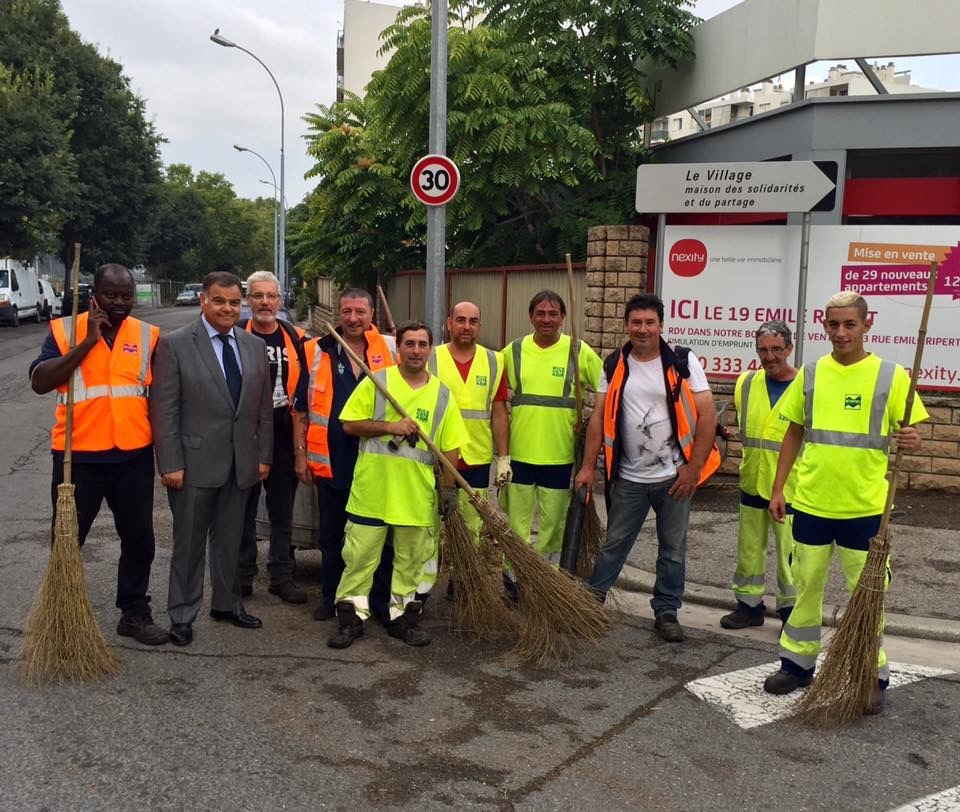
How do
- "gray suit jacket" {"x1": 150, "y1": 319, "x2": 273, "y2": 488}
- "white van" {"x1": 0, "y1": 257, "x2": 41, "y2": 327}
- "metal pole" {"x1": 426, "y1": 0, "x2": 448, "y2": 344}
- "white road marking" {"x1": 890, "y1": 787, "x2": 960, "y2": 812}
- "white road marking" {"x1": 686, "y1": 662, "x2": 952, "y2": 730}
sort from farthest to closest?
1. "white van" {"x1": 0, "y1": 257, "x2": 41, "y2": 327}
2. "metal pole" {"x1": 426, "y1": 0, "x2": 448, "y2": 344}
3. "gray suit jacket" {"x1": 150, "y1": 319, "x2": 273, "y2": 488}
4. "white road marking" {"x1": 686, "y1": 662, "x2": 952, "y2": 730}
5. "white road marking" {"x1": 890, "y1": 787, "x2": 960, "y2": 812}

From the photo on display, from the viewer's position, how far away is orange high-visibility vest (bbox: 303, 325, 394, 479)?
5.07 m

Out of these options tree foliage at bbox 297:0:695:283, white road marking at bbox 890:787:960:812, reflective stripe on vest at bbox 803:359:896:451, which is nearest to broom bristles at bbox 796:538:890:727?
reflective stripe on vest at bbox 803:359:896:451

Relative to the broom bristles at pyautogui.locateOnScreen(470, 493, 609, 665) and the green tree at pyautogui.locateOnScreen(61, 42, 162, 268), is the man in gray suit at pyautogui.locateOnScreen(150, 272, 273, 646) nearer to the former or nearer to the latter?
the broom bristles at pyautogui.locateOnScreen(470, 493, 609, 665)

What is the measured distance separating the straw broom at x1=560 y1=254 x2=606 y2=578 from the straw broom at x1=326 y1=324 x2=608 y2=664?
48 centimetres

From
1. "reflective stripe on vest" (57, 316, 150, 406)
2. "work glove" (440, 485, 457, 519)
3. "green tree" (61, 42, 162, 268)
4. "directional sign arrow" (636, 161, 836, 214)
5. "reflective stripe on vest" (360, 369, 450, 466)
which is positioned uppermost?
"green tree" (61, 42, 162, 268)

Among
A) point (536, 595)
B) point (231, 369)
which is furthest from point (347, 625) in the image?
point (231, 369)

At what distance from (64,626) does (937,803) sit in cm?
361

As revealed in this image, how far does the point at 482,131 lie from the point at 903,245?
19.0ft

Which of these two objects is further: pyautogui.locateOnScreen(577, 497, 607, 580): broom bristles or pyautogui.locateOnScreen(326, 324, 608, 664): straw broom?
pyautogui.locateOnScreen(577, 497, 607, 580): broom bristles

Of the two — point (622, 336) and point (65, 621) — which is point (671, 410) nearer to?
point (65, 621)

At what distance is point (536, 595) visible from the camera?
4707 mm

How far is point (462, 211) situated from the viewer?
12602mm

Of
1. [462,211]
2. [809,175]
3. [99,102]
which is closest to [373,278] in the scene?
[462,211]

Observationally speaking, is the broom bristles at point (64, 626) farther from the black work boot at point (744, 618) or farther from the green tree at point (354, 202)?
the green tree at point (354, 202)
